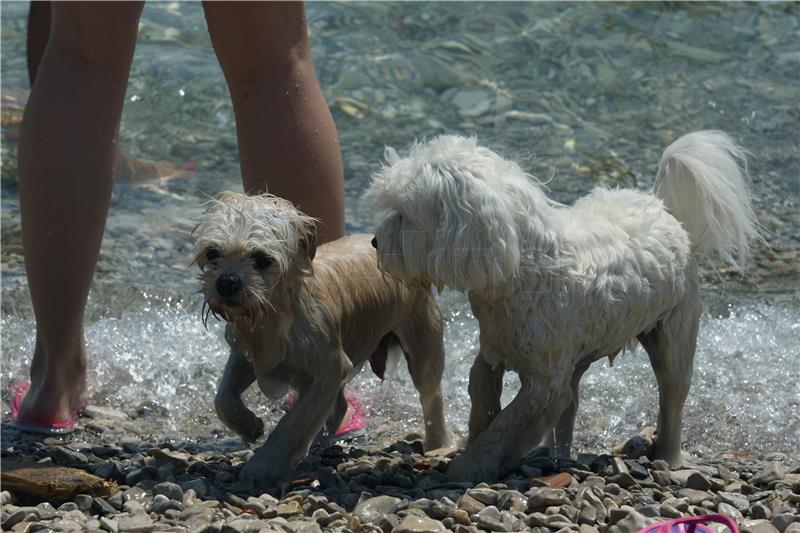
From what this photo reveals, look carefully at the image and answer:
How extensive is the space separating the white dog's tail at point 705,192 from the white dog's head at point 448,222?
2.75 feet

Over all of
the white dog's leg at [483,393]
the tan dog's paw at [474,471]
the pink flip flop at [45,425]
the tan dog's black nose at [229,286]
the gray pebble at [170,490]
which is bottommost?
the pink flip flop at [45,425]

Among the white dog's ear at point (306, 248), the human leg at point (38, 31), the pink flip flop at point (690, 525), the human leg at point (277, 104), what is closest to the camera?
the pink flip flop at point (690, 525)

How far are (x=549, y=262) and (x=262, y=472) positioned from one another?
1084 millimetres

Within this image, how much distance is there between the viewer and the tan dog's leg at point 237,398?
3867 mm

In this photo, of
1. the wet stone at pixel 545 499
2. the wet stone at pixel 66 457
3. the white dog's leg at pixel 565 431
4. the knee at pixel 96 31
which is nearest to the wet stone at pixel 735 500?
the wet stone at pixel 545 499

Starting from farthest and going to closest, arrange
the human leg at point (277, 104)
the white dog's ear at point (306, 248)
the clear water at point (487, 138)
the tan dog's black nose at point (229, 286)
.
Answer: the clear water at point (487, 138), the human leg at point (277, 104), the white dog's ear at point (306, 248), the tan dog's black nose at point (229, 286)

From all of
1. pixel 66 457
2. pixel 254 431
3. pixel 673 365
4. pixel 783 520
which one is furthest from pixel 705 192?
pixel 66 457

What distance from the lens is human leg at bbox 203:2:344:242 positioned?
4.23m

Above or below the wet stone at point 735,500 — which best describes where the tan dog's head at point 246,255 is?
above

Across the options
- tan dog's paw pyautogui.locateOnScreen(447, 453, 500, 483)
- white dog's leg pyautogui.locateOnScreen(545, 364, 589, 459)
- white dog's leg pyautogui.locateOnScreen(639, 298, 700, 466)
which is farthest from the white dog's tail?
tan dog's paw pyautogui.locateOnScreen(447, 453, 500, 483)

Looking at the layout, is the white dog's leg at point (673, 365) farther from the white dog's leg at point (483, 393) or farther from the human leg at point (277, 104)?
the human leg at point (277, 104)

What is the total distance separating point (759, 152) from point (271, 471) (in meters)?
5.68

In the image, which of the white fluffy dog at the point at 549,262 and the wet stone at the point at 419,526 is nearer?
the wet stone at the point at 419,526

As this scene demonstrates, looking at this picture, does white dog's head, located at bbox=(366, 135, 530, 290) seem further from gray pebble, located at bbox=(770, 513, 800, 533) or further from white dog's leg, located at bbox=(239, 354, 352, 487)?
gray pebble, located at bbox=(770, 513, 800, 533)
